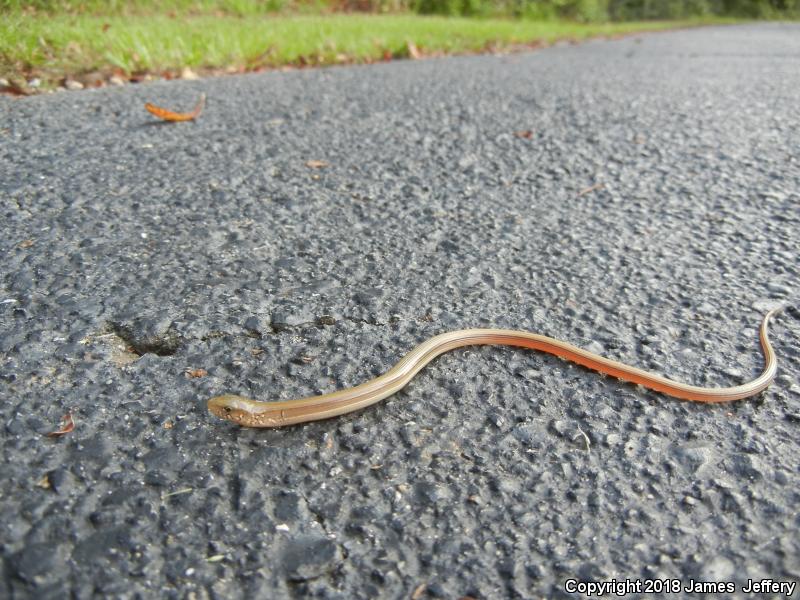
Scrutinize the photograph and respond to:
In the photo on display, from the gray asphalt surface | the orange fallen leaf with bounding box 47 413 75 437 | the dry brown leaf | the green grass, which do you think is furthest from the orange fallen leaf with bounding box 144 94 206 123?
the orange fallen leaf with bounding box 47 413 75 437

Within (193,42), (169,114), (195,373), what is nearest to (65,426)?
(195,373)

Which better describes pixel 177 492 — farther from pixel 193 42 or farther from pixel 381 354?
pixel 193 42

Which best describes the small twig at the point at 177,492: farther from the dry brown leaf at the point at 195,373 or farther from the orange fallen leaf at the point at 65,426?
the dry brown leaf at the point at 195,373

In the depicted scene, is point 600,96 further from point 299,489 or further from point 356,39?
point 299,489

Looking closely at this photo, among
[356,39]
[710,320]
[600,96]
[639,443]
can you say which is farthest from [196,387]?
[356,39]

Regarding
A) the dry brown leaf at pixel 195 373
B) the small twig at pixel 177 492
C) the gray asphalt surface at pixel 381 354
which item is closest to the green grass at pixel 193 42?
the gray asphalt surface at pixel 381 354

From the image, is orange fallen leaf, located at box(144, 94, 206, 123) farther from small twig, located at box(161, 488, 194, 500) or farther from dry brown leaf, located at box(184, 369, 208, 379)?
small twig, located at box(161, 488, 194, 500)

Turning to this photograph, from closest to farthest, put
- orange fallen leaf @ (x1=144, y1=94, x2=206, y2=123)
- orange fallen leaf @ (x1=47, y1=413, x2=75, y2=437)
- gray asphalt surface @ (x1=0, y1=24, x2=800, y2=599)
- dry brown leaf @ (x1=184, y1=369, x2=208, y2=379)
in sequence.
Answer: gray asphalt surface @ (x1=0, y1=24, x2=800, y2=599), orange fallen leaf @ (x1=47, y1=413, x2=75, y2=437), dry brown leaf @ (x1=184, y1=369, x2=208, y2=379), orange fallen leaf @ (x1=144, y1=94, x2=206, y2=123)
